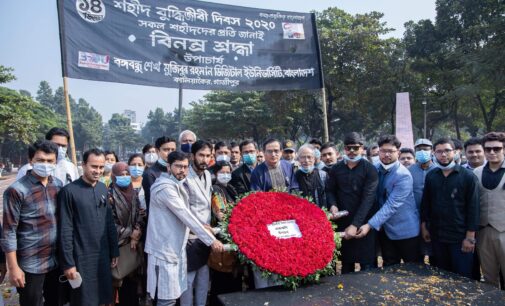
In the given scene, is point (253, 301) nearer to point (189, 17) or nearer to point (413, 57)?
point (189, 17)

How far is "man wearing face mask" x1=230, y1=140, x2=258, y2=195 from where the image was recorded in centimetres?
426

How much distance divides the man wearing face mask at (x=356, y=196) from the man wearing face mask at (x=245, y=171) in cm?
100

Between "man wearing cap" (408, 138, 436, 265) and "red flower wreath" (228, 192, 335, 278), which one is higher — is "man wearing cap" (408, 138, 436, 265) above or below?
above

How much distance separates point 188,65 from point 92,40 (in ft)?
4.95

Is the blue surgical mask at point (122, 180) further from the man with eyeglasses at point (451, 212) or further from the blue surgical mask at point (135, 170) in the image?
the man with eyeglasses at point (451, 212)

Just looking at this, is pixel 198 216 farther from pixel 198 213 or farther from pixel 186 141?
pixel 186 141

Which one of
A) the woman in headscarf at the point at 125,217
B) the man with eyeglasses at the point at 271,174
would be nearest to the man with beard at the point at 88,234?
the woman in headscarf at the point at 125,217

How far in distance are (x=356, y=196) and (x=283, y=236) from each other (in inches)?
41.9

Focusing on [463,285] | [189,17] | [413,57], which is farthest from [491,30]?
[463,285]

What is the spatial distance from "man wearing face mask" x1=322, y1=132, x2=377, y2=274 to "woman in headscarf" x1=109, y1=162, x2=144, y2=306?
6.79 feet

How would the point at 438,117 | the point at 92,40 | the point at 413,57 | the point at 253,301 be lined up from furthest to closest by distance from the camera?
the point at 438,117 < the point at 413,57 < the point at 92,40 < the point at 253,301

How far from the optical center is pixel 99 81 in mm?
5473

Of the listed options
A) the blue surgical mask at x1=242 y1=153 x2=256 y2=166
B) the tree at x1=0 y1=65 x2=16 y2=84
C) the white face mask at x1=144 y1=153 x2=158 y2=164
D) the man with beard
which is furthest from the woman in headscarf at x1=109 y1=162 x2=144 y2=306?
the tree at x1=0 y1=65 x2=16 y2=84

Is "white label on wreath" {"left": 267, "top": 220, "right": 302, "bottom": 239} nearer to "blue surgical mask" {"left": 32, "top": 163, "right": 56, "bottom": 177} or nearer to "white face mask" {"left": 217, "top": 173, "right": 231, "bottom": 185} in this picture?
"white face mask" {"left": 217, "top": 173, "right": 231, "bottom": 185}
